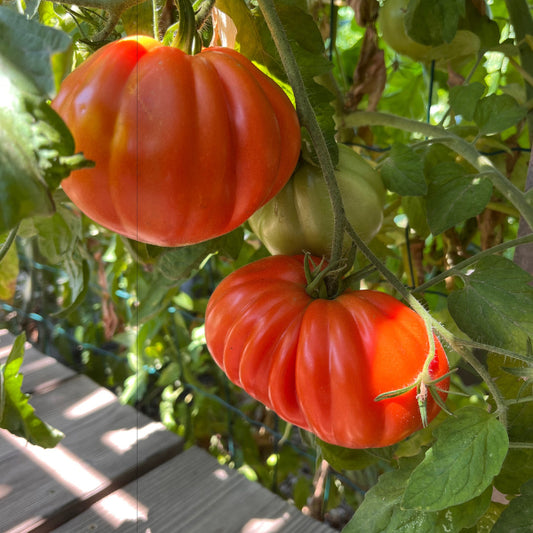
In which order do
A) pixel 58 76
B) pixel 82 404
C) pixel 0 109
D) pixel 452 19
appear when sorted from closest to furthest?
1. pixel 0 109
2. pixel 58 76
3. pixel 452 19
4. pixel 82 404

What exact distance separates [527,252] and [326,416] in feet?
1.14

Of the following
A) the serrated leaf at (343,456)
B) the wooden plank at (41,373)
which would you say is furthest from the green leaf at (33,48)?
the wooden plank at (41,373)

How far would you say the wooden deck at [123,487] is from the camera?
717 millimetres

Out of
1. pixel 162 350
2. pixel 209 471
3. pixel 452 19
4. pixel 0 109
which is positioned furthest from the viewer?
pixel 162 350

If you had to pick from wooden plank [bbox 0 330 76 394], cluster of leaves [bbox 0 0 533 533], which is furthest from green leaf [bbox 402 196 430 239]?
wooden plank [bbox 0 330 76 394]

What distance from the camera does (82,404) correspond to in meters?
0.97

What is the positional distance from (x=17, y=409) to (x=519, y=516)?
415mm

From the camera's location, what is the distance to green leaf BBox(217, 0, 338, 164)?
51cm

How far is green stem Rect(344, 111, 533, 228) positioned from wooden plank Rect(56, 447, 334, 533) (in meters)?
0.48

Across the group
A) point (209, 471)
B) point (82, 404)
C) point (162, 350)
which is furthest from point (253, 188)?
point (162, 350)

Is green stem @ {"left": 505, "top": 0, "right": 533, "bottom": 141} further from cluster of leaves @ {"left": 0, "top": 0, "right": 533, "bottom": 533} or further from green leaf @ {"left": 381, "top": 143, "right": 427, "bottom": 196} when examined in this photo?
green leaf @ {"left": 381, "top": 143, "right": 427, "bottom": 196}

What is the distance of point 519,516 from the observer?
17.5 inches

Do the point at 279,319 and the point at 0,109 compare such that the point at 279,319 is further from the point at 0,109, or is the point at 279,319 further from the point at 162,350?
the point at 162,350

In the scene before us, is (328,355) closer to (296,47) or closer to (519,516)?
(519,516)
